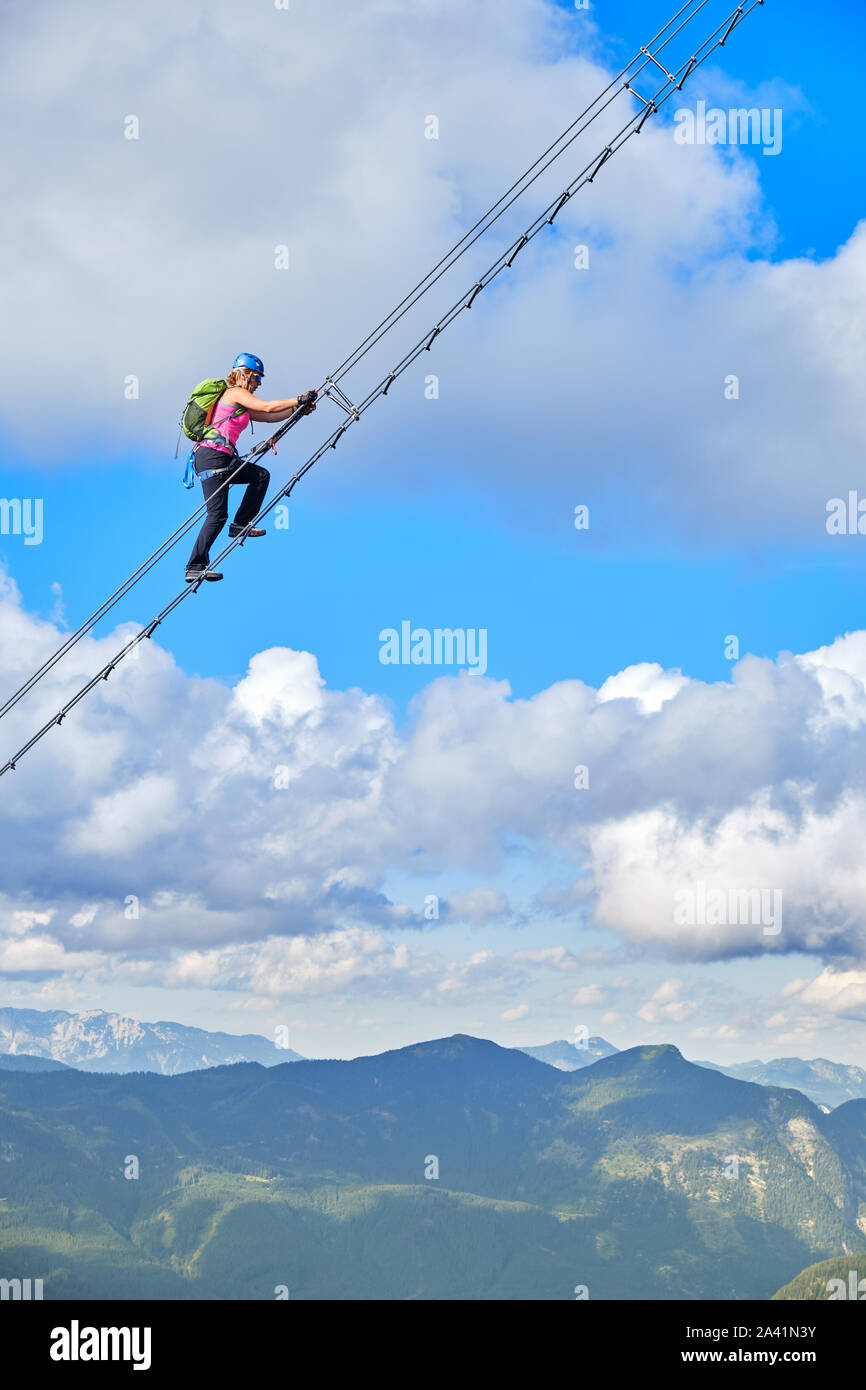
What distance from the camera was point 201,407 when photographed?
22.9 metres

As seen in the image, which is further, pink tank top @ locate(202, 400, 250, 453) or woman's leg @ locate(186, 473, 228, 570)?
pink tank top @ locate(202, 400, 250, 453)

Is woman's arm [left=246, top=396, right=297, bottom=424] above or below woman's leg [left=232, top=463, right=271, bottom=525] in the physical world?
above

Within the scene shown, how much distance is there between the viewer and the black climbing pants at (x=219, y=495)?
2234cm

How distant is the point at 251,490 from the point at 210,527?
1.10 meters

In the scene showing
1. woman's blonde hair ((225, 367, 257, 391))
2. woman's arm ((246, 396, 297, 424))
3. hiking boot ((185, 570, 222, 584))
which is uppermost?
woman's blonde hair ((225, 367, 257, 391))

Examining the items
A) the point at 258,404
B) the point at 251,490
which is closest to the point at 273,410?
the point at 258,404

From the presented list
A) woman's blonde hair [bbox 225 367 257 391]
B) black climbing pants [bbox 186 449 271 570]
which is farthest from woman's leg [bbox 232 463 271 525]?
woman's blonde hair [bbox 225 367 257 391]

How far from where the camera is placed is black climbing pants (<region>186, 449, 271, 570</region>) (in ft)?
73.3

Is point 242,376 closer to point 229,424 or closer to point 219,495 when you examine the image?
point 229,424

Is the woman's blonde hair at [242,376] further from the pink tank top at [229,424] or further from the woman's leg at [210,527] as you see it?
the woman's leg at [210,527]

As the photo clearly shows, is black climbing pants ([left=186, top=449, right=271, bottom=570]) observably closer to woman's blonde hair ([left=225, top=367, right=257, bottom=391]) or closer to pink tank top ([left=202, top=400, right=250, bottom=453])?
pink tank top ([left=202, top=400, right=250, bottom=453])
